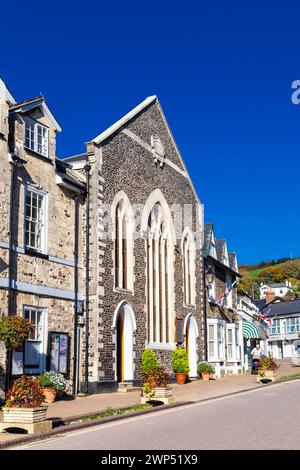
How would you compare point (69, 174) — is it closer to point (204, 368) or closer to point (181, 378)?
point (181, 378)

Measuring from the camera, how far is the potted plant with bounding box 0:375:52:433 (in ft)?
38.8

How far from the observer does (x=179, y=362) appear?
2728cm

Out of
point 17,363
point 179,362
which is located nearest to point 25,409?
point 17,363

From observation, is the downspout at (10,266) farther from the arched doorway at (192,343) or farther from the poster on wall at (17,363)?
the arched doorway at (192,343)

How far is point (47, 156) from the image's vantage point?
20969 millimetres

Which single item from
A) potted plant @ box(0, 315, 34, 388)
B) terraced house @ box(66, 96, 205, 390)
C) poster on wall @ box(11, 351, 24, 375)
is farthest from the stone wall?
potted plant @ box(0, 315, 34, 388)

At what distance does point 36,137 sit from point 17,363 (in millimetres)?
7437

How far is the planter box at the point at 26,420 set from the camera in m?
11.8

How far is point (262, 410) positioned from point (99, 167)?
1157 cm

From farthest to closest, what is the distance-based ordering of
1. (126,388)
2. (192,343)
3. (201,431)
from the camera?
(192,343) < (126,388) < (201,431)

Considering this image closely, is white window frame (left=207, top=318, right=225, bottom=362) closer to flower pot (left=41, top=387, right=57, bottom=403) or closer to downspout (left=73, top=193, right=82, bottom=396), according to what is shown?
downspout (left=73, top=193, right=82, bottom=396)

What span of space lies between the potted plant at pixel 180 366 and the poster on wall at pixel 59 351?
304 inches
